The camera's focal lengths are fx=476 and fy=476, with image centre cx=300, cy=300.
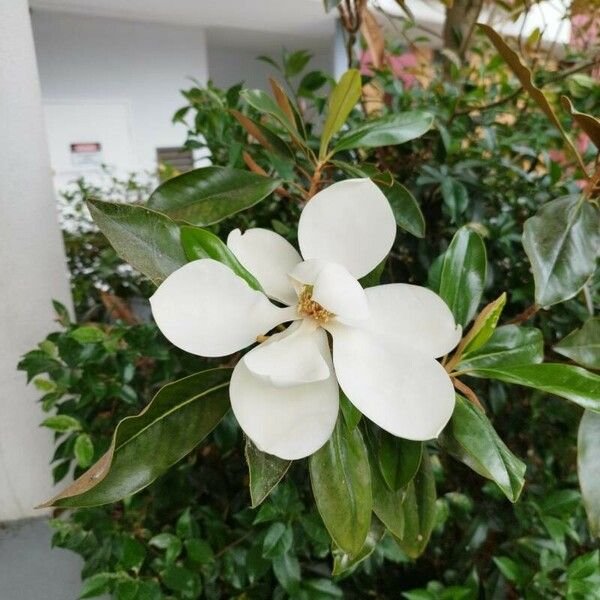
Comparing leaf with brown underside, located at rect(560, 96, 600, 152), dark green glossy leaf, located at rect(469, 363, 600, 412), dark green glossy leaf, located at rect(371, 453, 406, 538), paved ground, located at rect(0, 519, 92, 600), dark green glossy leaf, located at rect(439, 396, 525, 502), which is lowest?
paved ground, located at rect(0, 519, 92, 600)

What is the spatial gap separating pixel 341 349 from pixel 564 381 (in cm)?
22

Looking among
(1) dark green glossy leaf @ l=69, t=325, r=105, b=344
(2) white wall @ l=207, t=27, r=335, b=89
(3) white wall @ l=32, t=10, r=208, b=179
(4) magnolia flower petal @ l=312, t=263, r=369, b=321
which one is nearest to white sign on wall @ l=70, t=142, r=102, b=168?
(3) white wall @ l=32, t=10, r=208, b=179

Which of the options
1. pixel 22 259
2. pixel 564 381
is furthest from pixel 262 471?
pixel 22 259

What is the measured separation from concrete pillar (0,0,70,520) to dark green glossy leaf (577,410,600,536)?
906 millimetres

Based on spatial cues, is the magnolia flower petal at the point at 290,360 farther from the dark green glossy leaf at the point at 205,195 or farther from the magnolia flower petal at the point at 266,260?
the dark green glossy leaf at the point at 205,195

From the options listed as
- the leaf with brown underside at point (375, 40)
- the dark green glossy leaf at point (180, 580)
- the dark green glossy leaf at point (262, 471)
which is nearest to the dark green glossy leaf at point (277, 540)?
the dark green glossy leaf at point (180, 580)

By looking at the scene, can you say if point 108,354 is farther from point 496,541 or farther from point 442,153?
point 496,541

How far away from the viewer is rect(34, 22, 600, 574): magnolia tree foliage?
38 centimetres

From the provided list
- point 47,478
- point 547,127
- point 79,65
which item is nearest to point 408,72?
point 547,127

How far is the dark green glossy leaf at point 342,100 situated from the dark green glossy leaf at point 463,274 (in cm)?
20

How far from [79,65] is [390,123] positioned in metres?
2.69

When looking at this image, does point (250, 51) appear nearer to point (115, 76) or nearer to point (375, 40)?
point (115, 76)

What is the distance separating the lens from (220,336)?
39 centimetres

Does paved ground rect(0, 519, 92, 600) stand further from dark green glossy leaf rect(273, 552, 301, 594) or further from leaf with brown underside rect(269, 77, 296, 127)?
leaf with brown underside rect(269, 77, 296, 127)
